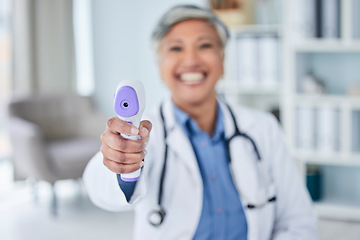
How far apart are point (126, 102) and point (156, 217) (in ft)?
1.80

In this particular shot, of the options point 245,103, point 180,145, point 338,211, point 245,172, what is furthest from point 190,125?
point 245,103

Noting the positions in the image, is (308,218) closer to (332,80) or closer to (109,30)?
(332,80)

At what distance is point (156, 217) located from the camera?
1325mm

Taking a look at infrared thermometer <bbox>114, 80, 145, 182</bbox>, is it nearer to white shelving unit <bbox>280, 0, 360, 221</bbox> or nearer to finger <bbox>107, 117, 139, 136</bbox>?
finger <bbox>107, 117, 139, 136</bbox>

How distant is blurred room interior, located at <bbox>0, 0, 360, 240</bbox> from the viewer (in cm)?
328

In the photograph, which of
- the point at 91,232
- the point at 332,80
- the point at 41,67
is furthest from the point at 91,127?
the point at 332,80

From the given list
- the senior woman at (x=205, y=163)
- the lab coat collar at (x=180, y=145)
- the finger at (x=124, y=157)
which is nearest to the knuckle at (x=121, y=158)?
the finger at (x=124, y=157)

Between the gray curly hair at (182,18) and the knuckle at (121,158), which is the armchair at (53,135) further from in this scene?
the knuckle at (121,158)

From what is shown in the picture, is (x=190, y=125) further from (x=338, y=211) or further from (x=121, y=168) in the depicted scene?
(x=338, y=211)

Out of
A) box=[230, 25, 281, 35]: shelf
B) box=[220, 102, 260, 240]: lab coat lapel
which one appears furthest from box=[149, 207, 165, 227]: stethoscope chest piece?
box=[230, 25, 281, 35]: shelf

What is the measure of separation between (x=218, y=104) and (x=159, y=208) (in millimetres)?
419

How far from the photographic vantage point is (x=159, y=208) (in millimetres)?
1339

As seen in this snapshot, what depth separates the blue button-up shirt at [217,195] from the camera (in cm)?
138

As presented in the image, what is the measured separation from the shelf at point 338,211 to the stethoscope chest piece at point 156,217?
2.32 meters
